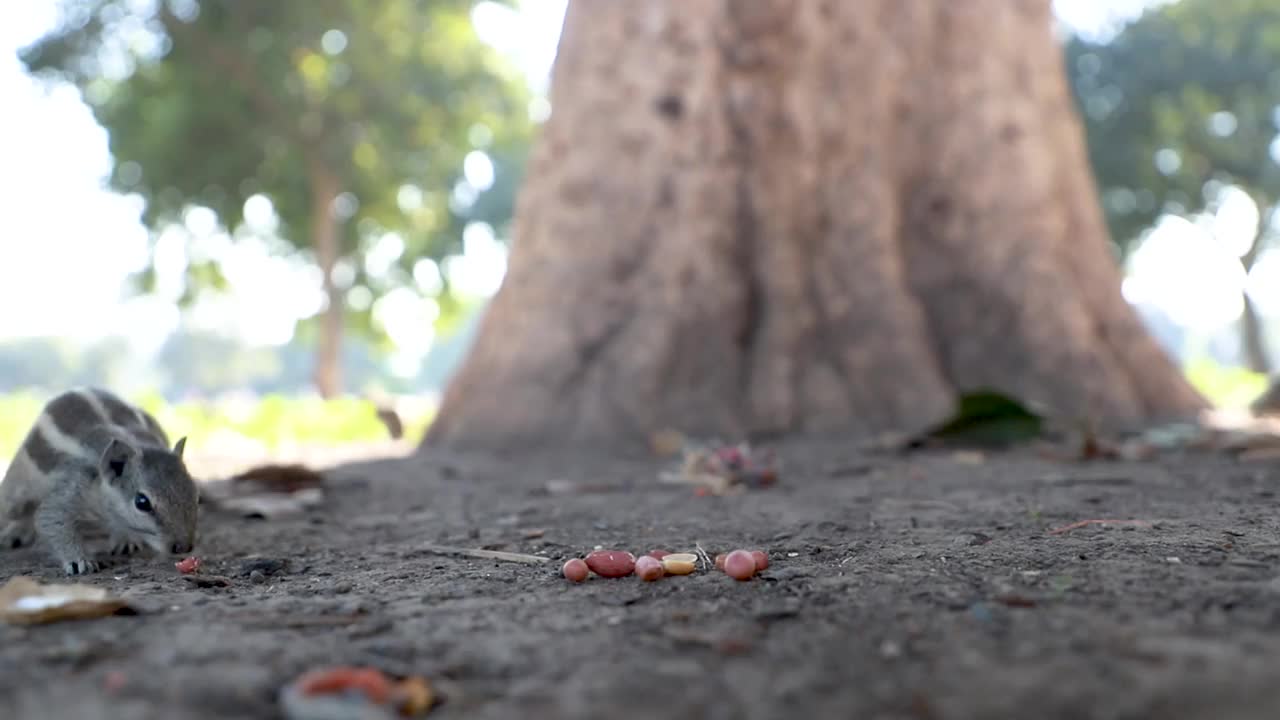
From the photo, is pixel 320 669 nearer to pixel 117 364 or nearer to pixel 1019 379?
pixel 1019 379

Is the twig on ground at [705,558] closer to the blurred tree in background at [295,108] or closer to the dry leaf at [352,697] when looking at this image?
the dry leaf at [352,697]

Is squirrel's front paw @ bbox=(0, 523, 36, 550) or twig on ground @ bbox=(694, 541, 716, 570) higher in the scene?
squirrel's front paw @ bbox=(0, 523, 36, 550)

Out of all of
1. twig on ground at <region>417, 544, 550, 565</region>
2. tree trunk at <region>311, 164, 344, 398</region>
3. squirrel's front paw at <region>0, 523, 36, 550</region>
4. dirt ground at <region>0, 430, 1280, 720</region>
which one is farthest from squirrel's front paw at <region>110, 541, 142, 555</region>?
tree trunk at <region>311, 164, 344, 398</region>

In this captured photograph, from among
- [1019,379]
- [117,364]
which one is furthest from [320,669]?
[117,364]

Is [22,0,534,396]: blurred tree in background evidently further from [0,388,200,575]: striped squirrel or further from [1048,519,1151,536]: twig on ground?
[1048,519,1151,536]: twig on ground

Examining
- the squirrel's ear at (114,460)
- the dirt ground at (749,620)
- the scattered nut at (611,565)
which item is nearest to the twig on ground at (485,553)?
the dirt ground at (749,620)

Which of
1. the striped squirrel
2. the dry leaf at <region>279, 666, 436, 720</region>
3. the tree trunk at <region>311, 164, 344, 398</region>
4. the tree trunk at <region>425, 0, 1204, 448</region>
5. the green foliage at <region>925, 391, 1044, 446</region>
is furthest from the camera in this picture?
the tree trunk at <region>311, 164, 344, 398</region>

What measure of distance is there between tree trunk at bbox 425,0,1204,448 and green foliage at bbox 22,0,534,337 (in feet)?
32.7

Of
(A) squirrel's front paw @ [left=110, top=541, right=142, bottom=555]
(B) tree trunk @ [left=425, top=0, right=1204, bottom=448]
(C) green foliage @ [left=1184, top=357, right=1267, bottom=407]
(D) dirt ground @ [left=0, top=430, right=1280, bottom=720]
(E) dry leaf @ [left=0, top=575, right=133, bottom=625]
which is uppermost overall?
(B) tree trunk @ [left=425, top=0, right=1204, bottom=448]

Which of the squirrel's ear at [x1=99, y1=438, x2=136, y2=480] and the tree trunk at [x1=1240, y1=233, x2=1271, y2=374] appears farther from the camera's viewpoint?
the tree trunk at [x1=1240, y1=233, x2=1271, y2=374]

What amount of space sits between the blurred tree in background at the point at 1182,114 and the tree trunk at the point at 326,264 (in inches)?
693

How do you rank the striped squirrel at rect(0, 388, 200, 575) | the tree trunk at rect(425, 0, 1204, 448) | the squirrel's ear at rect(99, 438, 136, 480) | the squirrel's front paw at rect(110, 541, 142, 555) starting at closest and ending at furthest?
the striped squirrel at rect(0, 388, 200, 575), the squirrel's ear at rect(99, 438, 136, 480), the squirrel's front paw at rect(110, 541, 142, 555), the tree trunk at rect(425, 0, 1204, 448)

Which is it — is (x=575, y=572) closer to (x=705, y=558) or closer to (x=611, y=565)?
(x=611, y=565)

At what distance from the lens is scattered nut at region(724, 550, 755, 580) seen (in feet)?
7.89
